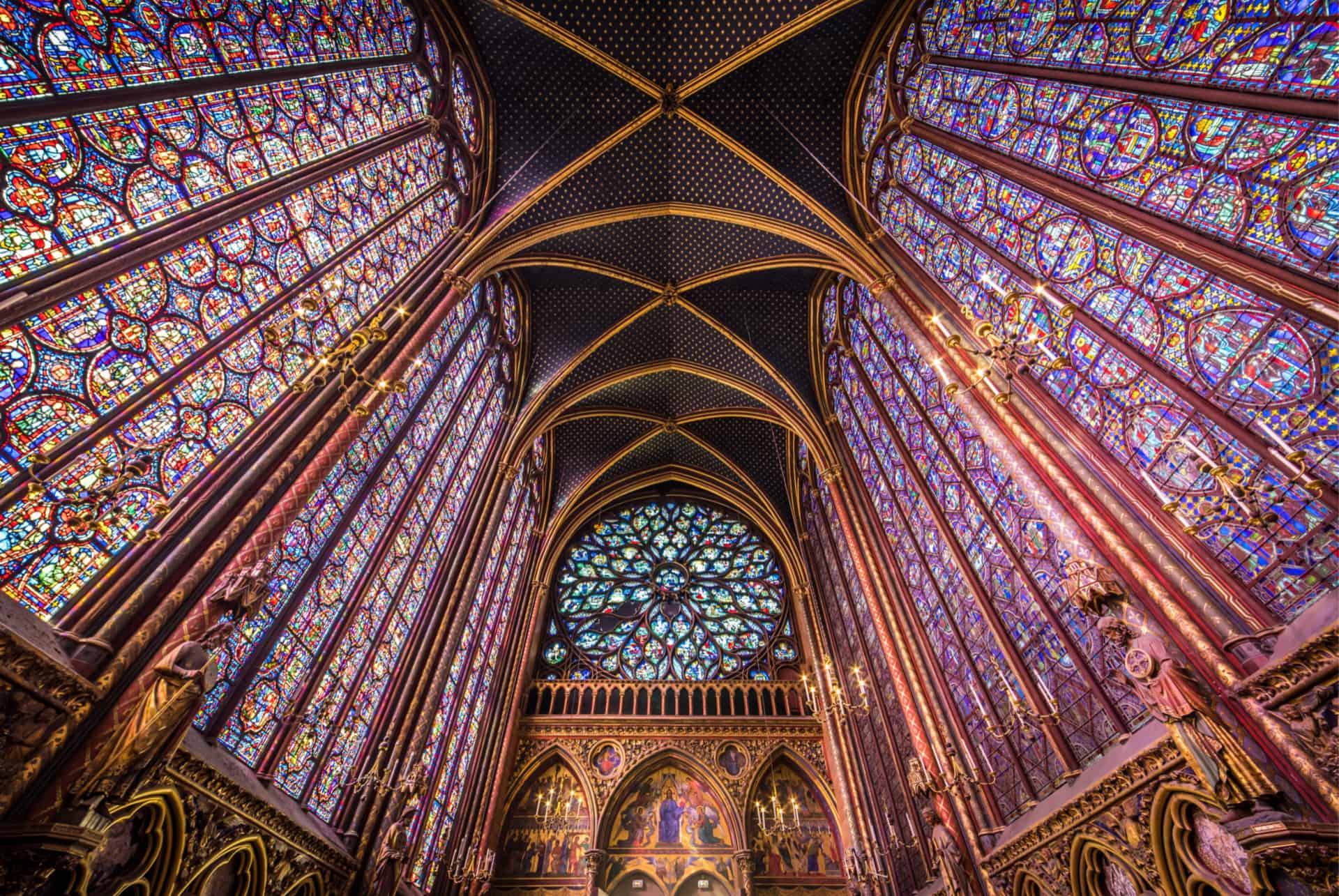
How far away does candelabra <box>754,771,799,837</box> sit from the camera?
14609 mm

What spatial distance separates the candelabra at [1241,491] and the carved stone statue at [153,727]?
25.5ft

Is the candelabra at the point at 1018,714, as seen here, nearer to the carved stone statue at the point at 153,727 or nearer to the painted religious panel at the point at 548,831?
the carved stone statue at the point at 153,727

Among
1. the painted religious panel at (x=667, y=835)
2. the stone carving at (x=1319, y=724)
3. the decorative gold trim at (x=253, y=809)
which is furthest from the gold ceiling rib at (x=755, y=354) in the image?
the decorative gold trim at (x=253, y=809)

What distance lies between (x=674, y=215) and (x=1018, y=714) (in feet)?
42.0

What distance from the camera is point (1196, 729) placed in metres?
4.77

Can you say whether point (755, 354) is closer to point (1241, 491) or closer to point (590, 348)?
point (590, 348)

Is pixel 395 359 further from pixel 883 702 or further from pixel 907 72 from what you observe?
pixel 883 702

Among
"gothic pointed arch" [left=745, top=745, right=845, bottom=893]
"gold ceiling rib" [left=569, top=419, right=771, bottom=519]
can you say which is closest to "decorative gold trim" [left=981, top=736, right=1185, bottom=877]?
"gothic pointed arch" [left=745, top=745, right=845, bottom=893]

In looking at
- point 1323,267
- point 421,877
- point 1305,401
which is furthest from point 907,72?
point 421,877

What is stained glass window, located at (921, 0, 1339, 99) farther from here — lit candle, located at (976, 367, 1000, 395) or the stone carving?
the stone carving

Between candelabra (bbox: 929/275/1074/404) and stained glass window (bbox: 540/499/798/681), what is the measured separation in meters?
12.9

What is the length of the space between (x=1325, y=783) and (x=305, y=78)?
13.1m

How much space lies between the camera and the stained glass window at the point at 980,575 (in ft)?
23.9

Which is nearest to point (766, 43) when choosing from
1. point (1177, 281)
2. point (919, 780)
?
point (1177, 281)
